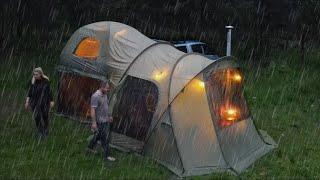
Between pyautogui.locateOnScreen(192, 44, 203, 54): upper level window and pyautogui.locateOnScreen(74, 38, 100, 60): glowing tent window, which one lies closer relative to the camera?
pyautogui.locateOnScreen(74, 38, 100, 60): glowing tent window

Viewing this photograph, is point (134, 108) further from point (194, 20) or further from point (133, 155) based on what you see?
point (194, 20)

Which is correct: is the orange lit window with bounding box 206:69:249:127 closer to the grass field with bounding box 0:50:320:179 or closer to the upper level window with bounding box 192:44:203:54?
the grass field with bounding box 0:50:320:179

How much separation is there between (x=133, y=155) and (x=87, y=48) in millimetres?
4764

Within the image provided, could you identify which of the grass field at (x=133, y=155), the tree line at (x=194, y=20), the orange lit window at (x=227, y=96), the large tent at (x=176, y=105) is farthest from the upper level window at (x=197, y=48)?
the orange lit window at (x=227, y=96)

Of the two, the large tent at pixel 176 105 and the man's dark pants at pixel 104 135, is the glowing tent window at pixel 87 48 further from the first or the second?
the man's dark pants at pixel 104 135

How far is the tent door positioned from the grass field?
0.66m

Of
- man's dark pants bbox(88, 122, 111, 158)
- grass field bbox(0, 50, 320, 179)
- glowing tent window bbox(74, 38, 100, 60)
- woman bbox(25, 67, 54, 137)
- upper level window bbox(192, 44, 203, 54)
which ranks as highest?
glowing tent window bbox(74, 38, 100, 60)

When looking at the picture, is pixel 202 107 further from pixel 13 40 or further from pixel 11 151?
pixel 13 40

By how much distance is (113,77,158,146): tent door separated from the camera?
42.0 ft

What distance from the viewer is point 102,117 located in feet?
38.9

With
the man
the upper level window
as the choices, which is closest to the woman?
the man

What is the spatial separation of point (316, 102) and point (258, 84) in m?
2.77

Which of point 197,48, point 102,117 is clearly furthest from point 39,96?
point 197,48

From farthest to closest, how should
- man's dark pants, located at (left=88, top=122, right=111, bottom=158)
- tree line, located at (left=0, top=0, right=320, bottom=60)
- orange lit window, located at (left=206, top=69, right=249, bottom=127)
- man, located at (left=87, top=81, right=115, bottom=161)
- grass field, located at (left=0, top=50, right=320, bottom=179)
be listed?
tree line, located at (left=0, top=0, right=320, bottom=60), orange lit window, located at (left=206, top=69, right=249, bottom=127), man's dark pants, located at (left=88, top=122, right=111, bottom=158), man, located at (left=87, top=81, right=115, bottom=161), grass field, located at (left=0, top=50, right=320, bottom=179)
